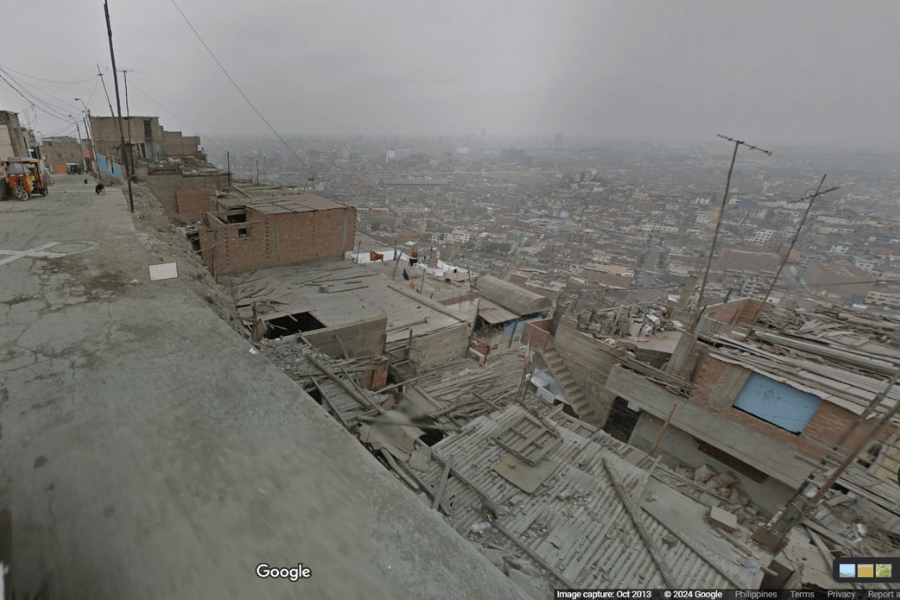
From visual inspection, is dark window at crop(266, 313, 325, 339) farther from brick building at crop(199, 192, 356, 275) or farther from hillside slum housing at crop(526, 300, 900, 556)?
hillside slum housing at crop(526, 300, 900, 556)

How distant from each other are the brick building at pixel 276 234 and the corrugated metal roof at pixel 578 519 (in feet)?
47.7

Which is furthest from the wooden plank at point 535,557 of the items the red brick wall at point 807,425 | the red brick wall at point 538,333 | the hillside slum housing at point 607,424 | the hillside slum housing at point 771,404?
the red brick wall at point 538,333

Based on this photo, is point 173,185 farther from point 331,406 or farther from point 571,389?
point 571,389

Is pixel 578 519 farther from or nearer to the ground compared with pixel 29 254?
nearer to the ground

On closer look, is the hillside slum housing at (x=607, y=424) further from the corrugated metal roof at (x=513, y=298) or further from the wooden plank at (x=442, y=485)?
the corrugated metal roof at (x=513, y=298)

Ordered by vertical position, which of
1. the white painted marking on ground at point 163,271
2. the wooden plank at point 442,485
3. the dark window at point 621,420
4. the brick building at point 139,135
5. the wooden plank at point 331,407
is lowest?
the dark window at point 621,420

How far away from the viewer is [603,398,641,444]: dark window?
12367mm

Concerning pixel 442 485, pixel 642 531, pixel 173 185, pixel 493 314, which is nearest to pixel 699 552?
pixel 642 531

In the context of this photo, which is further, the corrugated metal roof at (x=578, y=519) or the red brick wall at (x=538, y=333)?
the red brick wall at (x=538, y=333)

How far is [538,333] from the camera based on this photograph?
14.9 m

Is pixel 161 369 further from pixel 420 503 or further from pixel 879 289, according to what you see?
pixel 879 289

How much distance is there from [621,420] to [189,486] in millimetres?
13769

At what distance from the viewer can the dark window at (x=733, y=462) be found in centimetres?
984

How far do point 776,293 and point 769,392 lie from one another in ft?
98.0
